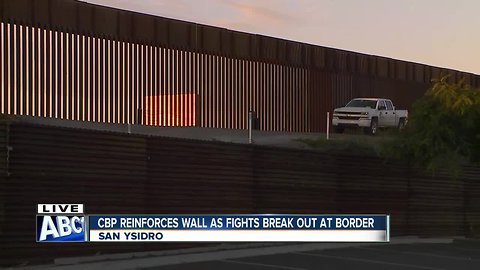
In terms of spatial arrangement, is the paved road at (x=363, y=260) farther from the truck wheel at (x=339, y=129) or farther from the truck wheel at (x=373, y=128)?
the truck wheel at (x=339, y=129)

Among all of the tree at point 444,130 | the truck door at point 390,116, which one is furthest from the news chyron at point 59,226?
the truck door at point 390,116

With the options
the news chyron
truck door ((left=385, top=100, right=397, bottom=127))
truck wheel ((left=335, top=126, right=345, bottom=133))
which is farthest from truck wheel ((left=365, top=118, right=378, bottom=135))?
the news chyron

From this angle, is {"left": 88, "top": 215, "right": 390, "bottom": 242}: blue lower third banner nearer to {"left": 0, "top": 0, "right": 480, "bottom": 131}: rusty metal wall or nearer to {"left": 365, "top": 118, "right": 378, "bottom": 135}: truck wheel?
{"left": 0, "top": 0, "right": 480, "bottom": 131}: rusty metal wall

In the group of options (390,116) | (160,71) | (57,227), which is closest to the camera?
(57,227)

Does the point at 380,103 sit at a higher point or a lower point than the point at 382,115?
higher

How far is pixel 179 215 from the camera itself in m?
17.6

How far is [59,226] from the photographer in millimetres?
14719

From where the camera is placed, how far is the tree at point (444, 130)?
2277 centimetres

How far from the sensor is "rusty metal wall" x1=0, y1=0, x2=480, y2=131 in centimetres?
2917

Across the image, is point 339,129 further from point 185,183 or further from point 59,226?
point 59,226

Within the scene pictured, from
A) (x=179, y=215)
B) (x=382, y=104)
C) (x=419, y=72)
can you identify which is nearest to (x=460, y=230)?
(x=382, y=104)

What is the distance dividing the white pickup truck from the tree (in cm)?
1179

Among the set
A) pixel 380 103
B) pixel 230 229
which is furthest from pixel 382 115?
pixel 230 229

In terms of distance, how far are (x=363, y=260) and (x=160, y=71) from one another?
18.4 metres
